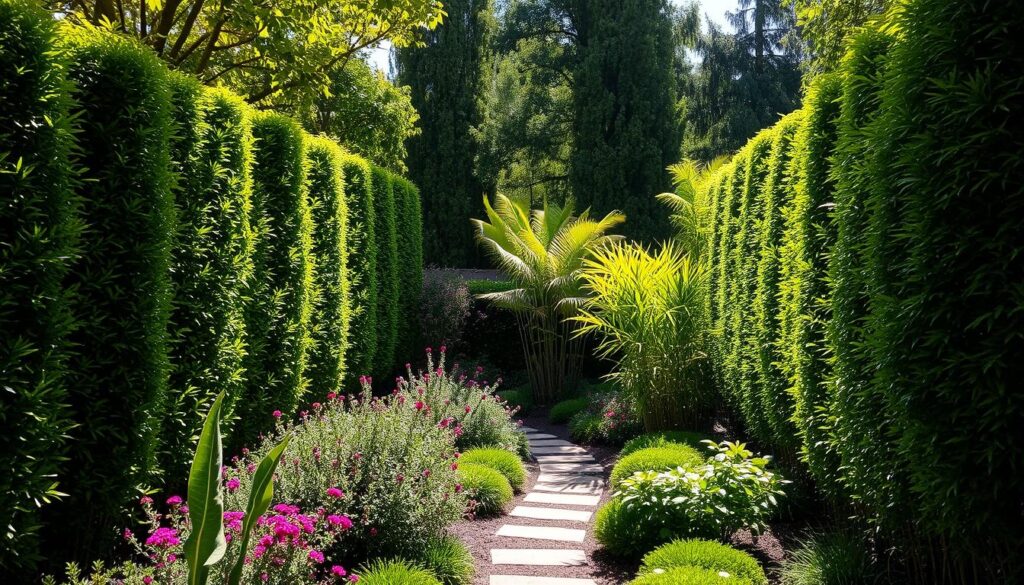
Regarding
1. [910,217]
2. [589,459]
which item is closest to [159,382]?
[910,217]

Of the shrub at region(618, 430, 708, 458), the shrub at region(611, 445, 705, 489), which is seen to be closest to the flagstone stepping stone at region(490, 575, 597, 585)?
the shrub at region(611, 445, 705, 489)

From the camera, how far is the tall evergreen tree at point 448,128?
70.0 ft

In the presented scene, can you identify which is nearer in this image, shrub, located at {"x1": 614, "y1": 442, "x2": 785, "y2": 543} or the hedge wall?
the hedge wall

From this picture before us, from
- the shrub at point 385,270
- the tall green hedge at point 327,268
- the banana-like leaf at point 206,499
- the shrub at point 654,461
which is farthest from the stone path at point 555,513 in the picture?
the shrub at point 385,270

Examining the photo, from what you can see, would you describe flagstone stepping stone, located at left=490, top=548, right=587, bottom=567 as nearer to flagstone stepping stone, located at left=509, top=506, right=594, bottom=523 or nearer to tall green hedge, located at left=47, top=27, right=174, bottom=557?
flagstone stepping stone, located at left=509, top=506, right=594, bottom=523

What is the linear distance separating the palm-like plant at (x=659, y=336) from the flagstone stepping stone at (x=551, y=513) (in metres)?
2.23

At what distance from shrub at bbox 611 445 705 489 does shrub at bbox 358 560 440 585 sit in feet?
8.17

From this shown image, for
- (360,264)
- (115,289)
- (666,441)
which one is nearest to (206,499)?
(115,289)

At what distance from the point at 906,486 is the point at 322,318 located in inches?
222

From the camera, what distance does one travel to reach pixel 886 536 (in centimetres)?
353

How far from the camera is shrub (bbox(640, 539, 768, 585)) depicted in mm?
3910

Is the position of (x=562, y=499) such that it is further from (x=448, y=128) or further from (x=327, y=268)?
(x=448, y=128)

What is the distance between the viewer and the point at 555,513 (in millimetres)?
5863

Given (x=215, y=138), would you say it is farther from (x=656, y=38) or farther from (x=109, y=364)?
(x=656, y=38)
